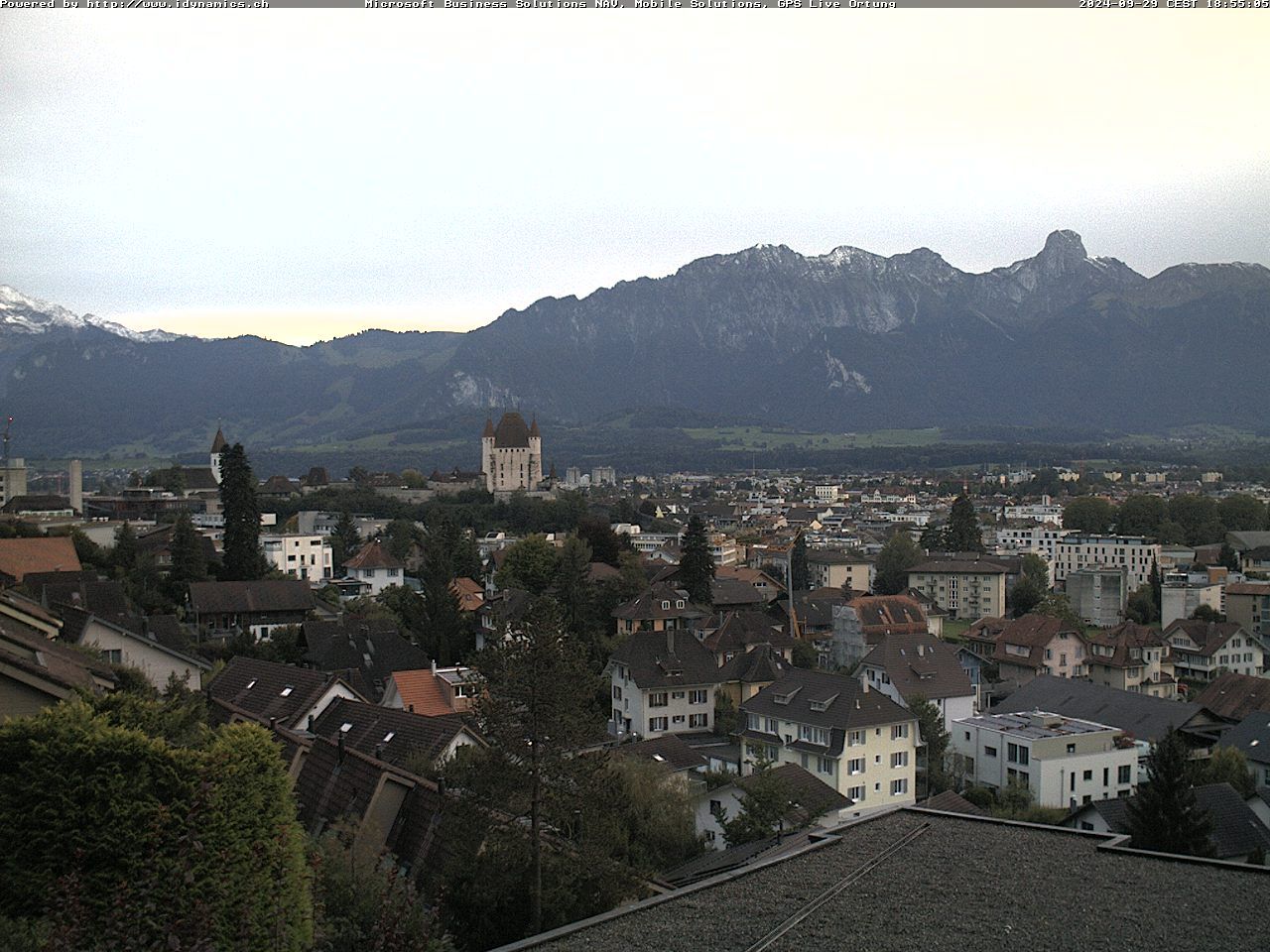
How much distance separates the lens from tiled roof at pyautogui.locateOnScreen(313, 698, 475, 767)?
15.5m

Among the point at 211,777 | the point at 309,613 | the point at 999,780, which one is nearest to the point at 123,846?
the point at 211,777

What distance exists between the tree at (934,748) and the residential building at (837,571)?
33.9 meters

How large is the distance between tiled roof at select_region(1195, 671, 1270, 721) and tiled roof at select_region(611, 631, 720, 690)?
42.0 feet

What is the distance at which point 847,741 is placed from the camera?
78.6 ft

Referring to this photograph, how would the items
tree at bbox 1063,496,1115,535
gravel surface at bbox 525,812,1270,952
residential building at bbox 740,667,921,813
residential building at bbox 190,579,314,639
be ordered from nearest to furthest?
gravel surface at bbox 525,812,1270,952 < residential building at bbox 740,667,921,813 < residential building at bbox 190,579,314,639 < tree at bbox 1063,496,1115,535

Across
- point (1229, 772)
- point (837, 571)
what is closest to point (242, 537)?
point (1229, 772)

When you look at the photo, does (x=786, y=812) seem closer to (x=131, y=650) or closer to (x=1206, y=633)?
(x=131, y=650)

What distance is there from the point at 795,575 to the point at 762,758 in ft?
123

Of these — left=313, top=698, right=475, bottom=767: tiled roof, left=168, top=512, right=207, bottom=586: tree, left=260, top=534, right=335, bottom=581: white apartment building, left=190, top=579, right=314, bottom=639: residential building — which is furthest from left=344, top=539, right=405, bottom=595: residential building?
left=313, top=698, right=475, bottom=767: tiled roof

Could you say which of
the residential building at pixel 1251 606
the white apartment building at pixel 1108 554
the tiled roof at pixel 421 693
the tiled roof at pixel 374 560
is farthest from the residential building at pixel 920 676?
the white apartment building at pixel 1108 554

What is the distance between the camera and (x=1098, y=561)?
7081 cm

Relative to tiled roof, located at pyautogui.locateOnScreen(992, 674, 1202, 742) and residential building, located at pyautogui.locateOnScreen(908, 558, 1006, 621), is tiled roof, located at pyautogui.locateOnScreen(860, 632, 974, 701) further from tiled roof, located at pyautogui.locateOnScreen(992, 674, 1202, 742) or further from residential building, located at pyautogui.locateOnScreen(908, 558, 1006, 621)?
residential building, located at pyautogui.locateOnScreen(908, 558, 1006, 621)

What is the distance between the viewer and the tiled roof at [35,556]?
27692 mm

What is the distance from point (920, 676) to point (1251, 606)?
25601mm
